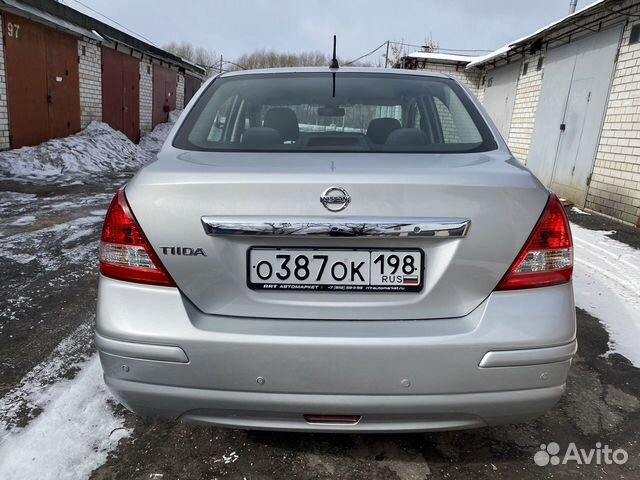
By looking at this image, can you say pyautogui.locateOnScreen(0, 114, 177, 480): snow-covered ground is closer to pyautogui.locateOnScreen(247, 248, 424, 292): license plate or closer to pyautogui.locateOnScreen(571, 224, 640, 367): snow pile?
pyautogui.locateOnScreen(247, 248, 424, 292): license plate

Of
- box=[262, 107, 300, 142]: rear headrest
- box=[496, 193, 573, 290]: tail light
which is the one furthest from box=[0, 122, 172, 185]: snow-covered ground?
box=[496, 193, 573, 290]: tail light

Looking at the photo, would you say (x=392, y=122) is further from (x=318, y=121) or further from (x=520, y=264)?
(x=520, y=264)

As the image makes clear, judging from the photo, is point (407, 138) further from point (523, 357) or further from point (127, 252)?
point (127, 252)

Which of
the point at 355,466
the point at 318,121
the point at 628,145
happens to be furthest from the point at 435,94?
the point at 628,145

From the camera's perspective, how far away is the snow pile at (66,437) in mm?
1819

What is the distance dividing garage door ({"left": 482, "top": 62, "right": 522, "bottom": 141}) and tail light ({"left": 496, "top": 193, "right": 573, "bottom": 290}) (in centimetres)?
1162

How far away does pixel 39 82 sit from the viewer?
34.5 feet

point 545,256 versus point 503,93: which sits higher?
point 503,93

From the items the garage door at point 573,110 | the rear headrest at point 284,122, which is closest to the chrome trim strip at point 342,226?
the rear headrest at point 284,122

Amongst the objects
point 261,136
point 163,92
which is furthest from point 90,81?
point 261,136

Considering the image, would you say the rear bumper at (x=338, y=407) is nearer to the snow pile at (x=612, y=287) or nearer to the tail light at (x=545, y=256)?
the tail light at (x=545, y=256)

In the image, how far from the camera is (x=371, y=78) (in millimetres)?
2391

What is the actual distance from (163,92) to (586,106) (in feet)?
48.8

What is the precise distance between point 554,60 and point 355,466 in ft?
32.6
